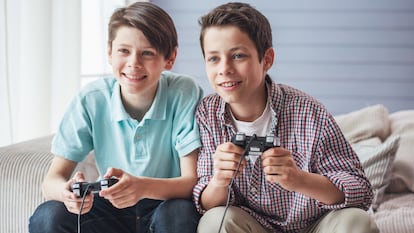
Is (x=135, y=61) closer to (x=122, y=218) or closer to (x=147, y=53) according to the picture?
(x=147, y=53)

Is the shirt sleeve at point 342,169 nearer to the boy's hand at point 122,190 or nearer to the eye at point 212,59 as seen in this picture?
the eye at point 212,59

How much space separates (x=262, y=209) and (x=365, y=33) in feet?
6.17

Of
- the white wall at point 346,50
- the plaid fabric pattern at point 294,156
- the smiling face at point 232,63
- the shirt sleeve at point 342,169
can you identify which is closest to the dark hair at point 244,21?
the smiling face at point 232,63

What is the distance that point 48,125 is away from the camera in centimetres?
204

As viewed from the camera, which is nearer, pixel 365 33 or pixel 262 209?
pixel 262 209

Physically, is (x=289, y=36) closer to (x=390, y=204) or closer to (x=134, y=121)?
A: (x=390, y=204)

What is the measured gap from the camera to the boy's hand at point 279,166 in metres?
1.24

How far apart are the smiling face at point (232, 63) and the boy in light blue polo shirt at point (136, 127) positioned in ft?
0.43

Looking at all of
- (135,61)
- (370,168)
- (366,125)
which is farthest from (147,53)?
(366,125)

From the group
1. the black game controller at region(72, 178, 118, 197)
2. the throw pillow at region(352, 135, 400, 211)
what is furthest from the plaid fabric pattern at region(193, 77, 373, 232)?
the throw pillow at region(352, 135, 400, 211)

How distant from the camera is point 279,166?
1245 millimetres

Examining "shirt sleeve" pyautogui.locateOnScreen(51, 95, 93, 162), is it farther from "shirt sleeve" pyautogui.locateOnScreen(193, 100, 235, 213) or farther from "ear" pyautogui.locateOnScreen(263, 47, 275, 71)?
"ear" pyautogui.locateOnScreen(263, 47, 275, 71)

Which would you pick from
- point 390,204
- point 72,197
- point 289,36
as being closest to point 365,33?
point 289,36

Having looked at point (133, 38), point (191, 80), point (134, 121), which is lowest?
point (134, 121)
